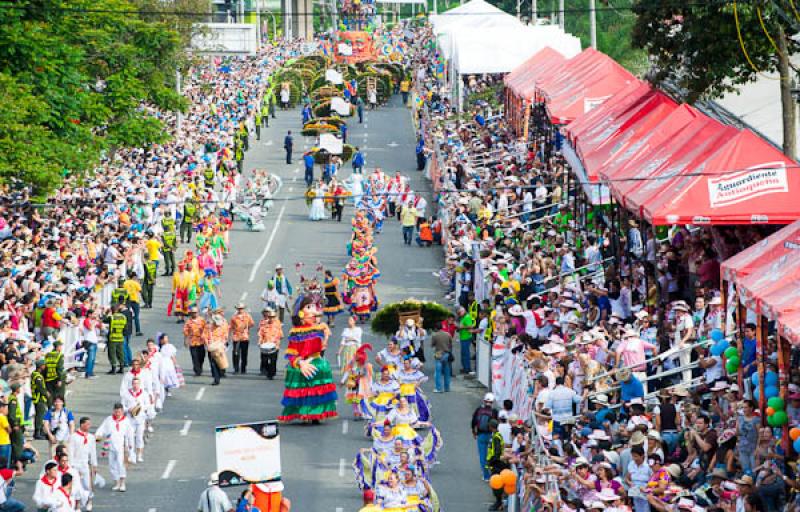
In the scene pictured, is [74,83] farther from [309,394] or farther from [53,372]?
[309,394]

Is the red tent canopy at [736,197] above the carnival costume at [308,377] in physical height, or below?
above

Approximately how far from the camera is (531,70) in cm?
5441

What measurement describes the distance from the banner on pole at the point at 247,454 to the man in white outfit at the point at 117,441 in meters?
3.68

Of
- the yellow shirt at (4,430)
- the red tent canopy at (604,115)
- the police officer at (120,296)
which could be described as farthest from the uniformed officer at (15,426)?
the red tent canopy at (604,115)

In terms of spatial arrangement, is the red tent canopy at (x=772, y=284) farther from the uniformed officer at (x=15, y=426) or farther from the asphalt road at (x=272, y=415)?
the uniformed officer at (x=15, y=426)

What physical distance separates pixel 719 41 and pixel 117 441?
1381cm

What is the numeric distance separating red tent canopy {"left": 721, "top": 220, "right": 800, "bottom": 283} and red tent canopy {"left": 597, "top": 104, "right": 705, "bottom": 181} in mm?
7385

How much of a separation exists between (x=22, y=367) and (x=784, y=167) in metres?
11.9

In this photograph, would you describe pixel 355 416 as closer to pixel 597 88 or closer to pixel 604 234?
pixel 604 234

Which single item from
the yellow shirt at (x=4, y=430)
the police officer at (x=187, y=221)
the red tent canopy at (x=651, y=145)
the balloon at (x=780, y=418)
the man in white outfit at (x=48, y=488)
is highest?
the red tent canopy at (x=651, y=145)

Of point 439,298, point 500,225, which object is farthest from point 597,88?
point 439,298

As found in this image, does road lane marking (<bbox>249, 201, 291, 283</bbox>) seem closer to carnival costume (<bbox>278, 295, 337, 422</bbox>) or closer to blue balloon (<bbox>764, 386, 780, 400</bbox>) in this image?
carnival costume (<bbox>278, 295, 337, 422</bbox>)

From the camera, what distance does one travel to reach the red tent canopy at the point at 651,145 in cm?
3087

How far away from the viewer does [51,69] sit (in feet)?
150
